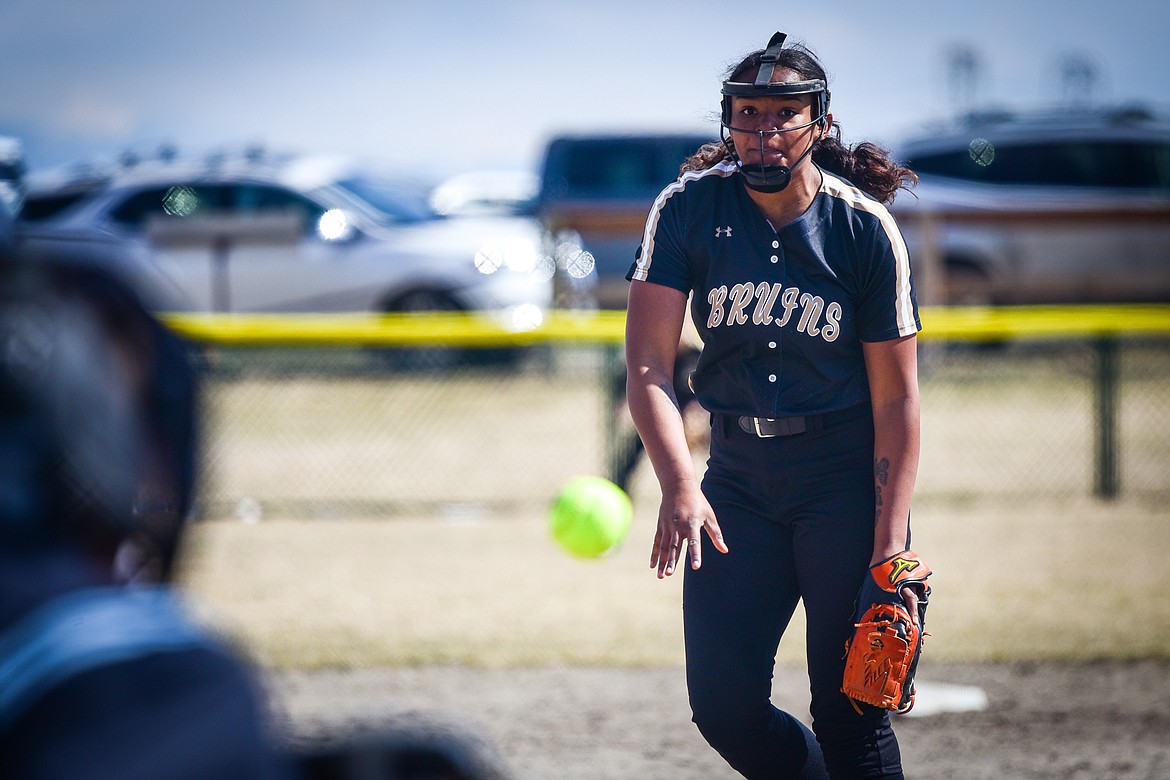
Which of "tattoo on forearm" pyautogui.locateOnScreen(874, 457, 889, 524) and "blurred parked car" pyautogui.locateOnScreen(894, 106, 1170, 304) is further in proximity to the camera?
"blurred parked car" pyautogui.locateOnScreen(894, 106, 1170, 304)

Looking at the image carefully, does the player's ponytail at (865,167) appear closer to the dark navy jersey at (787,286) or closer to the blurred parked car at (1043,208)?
the dark navy jersey at (787,286)

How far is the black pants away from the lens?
2.64 metres

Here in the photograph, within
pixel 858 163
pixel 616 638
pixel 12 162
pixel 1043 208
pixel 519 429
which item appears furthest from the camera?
pixel 1043 208

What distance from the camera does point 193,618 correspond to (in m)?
1.14

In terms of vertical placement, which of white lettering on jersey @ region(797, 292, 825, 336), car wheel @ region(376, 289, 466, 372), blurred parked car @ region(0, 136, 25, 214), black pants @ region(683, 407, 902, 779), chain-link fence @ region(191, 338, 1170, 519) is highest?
blurred parked car @ region(0, 136, 25, 214)

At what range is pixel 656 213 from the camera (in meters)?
2.81

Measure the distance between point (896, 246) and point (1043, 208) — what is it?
10340 millimetres

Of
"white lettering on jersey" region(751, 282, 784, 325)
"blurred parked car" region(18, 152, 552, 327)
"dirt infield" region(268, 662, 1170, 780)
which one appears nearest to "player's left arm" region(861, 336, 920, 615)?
"white lettering on jersey" region(751, 282, 784, 325)

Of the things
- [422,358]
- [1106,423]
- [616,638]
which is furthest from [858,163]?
[422,358]

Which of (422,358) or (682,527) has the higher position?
(682,527)

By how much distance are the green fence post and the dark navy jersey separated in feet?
18.6

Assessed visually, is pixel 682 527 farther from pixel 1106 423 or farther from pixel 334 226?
pixel 334 226

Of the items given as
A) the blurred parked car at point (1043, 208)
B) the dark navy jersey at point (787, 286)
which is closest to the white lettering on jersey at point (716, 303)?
the dark navy jersey at point (787, 286)

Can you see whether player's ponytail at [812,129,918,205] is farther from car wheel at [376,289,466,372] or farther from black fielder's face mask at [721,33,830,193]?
car wheel at [376,289,466,372]
